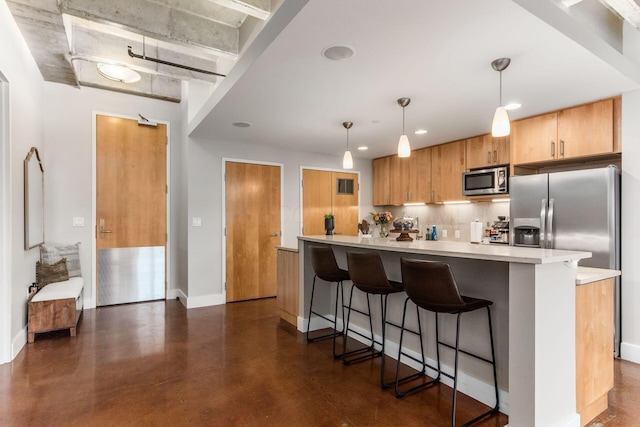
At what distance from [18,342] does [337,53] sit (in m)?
3.80

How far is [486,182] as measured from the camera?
421cm

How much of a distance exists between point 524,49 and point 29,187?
4554 mm

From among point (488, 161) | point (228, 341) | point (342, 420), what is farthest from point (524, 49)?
point (228, 341)

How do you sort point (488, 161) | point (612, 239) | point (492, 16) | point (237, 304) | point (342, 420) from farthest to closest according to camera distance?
1. point (237, 304)
2. point (488, 161)
3. point (612, 239)
4. point (342, 420)
5. point (492, 16)

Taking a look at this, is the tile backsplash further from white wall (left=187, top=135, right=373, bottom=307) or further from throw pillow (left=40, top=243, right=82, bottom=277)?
throw pillow (left=40, top=243, right=82, bottom=277)

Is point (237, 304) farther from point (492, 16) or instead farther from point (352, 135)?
point (492, 16)

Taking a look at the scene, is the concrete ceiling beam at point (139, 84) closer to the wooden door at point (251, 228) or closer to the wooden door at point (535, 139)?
the wooden door at point (251, 228)

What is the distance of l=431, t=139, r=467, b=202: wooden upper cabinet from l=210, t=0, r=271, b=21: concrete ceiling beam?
3.27 metres

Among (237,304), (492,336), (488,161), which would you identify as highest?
(488,161)

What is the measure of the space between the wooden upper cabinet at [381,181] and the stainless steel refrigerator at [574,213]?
8.18 feet

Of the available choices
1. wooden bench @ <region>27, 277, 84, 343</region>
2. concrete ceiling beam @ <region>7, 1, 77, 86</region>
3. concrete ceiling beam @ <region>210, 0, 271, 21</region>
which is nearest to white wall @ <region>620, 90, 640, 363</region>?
concrete ceiling beam @ <region>210, 0, 271, 21</region>

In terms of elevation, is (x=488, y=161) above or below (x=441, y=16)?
below

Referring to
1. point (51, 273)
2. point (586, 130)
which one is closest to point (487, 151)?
point (586, 130)

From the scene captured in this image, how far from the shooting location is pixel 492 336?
2.16 m
